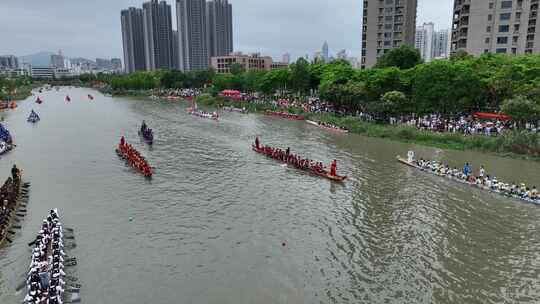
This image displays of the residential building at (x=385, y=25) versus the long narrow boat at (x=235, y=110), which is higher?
the residential building at (x=385, y=25)

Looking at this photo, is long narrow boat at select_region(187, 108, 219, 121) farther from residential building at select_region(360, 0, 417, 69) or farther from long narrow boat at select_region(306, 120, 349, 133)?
residential building at select_region(360, 0, 417, 69)

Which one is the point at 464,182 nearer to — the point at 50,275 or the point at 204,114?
the point at 50,275

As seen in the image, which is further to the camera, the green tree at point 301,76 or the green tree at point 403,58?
the green tree at point 301,76

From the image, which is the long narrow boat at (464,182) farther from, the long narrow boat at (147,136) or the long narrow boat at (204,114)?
the long narrow boat at (204,114)

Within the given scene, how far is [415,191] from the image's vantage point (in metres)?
25.6

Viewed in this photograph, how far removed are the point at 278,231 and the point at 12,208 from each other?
15139mm

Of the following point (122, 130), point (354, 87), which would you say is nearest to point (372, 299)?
point (354, 87)

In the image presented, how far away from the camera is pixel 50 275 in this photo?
45.9 ft

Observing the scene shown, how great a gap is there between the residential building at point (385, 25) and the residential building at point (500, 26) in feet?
66.2

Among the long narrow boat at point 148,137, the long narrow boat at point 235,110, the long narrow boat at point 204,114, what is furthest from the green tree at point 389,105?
the long narrow boat at point 235,110

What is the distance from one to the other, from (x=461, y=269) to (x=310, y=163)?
16075mm

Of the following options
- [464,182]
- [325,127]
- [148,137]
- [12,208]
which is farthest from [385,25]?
[12,208]

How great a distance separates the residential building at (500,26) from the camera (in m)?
62.3

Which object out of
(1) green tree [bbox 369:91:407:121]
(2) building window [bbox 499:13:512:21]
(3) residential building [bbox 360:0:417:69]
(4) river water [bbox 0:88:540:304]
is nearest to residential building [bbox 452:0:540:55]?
(2) building window [bbox 499:13:512:21]
